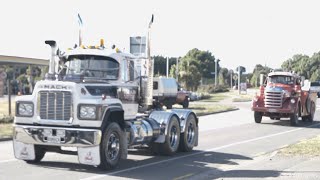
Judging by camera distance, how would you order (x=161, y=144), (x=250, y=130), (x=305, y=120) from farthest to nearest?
(x=305, y=120) → (x=250, y=130) → (x=161, y=144)

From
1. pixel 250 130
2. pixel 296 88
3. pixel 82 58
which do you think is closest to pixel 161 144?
pixel 82 58

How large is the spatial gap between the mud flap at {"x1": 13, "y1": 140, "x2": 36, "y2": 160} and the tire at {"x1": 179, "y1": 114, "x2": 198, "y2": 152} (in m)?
4.91

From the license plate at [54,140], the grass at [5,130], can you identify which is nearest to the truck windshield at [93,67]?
the license plate at [54,140]

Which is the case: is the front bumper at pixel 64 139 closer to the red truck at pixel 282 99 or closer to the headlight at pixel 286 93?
the red truck at pixel 282 99

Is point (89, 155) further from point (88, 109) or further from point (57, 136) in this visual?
point (88, 109)

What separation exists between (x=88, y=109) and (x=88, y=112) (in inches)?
2.4

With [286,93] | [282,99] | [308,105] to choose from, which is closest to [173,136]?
[282,99]

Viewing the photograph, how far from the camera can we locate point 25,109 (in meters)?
11.9

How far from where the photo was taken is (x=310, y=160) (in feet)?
44.3

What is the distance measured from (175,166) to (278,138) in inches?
348

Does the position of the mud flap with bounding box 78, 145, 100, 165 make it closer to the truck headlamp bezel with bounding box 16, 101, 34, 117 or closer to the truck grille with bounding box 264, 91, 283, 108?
the truck headlamp bezel with bounding box 16, 101, 34, 117

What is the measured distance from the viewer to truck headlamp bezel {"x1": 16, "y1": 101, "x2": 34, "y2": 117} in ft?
38.8

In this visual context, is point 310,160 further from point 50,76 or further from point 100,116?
point 50,76

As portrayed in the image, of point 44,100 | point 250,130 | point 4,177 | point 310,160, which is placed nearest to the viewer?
point 4,177
